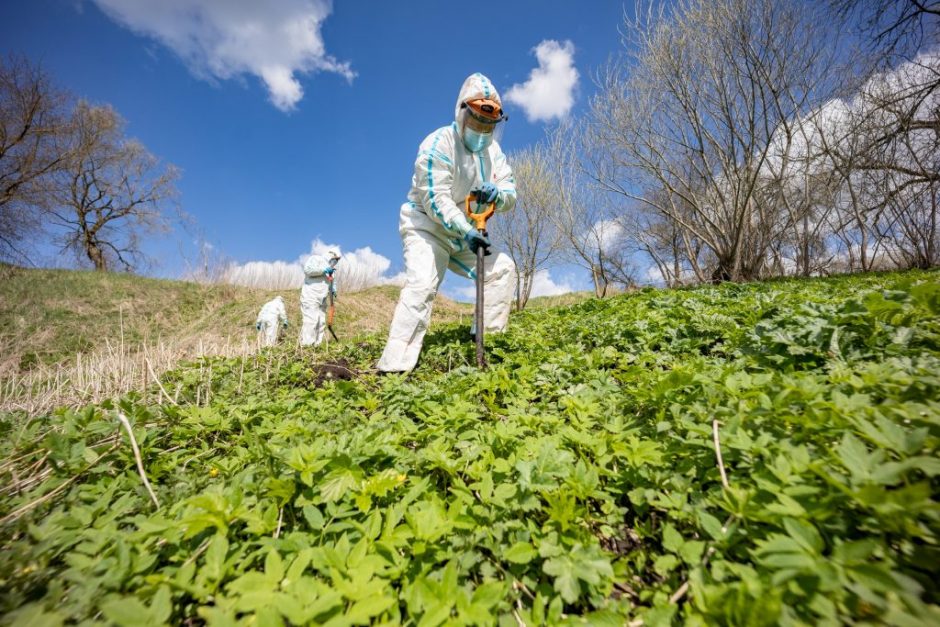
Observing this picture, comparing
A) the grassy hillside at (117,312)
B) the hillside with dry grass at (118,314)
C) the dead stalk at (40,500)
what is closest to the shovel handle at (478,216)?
the dead stalk at (40,500)

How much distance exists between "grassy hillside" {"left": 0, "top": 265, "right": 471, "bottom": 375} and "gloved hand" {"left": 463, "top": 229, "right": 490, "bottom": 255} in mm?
8791

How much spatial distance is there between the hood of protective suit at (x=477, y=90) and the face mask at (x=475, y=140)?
0.58 ft

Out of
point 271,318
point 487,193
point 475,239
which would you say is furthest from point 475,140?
point 271,318

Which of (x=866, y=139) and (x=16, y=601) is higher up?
(x=866, y=139)

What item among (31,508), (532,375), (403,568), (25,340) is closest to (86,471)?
(31,508)

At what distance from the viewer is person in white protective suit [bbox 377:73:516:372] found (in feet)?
11.1

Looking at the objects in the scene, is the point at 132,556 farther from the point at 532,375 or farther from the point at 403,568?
the point at 532,375

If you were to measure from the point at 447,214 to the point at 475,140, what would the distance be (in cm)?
88

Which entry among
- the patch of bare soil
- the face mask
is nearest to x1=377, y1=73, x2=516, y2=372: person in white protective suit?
the face mask

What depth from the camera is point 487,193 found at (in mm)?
3637

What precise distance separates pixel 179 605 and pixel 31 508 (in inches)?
36.4

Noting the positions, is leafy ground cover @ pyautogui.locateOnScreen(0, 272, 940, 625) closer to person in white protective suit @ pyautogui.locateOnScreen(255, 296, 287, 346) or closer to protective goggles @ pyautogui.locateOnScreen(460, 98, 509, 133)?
protective goggles @ pyautogui.locateOnScreen(460, 98, 509, 133)

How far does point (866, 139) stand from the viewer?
1011cm

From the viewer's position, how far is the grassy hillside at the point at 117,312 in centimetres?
1159
